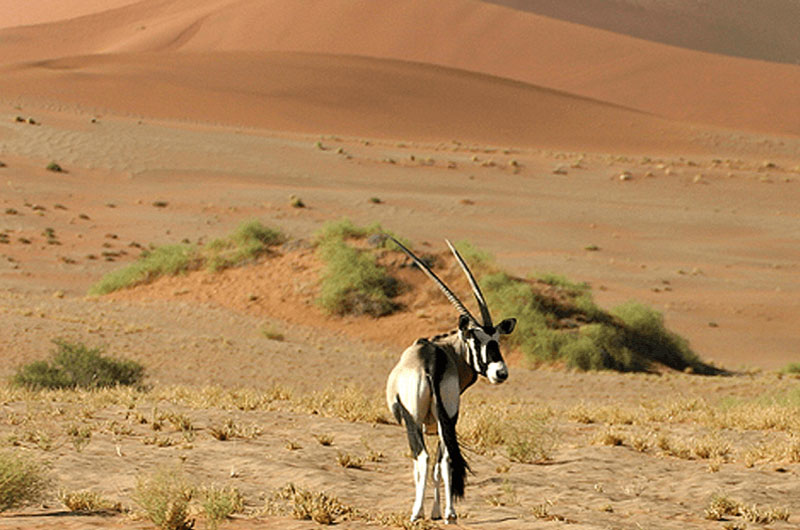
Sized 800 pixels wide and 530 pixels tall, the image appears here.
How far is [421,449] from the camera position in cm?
706

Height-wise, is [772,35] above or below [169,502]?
above

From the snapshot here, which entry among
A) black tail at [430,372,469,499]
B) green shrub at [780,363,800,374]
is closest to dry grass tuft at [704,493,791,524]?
black tail at [430,372,469,499]

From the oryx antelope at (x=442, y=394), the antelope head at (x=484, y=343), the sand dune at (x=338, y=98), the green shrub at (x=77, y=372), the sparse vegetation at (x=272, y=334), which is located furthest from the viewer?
the sand dune at (x=338, y=98)

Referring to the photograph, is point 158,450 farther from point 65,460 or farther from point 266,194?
point 266,194

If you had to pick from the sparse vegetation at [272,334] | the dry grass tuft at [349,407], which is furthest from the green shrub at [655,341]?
the dry grass tuft at [349,407]

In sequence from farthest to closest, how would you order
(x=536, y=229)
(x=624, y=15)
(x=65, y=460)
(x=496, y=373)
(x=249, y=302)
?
(x=624, y=15) < (x=536, y=229) < (x=249, y=302) < (x=65, y=460) < (x=496, y=373)

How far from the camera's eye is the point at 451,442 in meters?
7.04

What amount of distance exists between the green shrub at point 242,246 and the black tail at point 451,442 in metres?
21.3

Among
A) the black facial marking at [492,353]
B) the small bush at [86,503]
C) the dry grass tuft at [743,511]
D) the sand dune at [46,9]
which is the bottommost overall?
the dry grass tuft at [743,511]

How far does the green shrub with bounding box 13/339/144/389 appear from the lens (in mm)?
16422

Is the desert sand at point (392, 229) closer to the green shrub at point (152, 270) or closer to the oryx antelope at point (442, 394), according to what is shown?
the oryx antelope at point (442, 394)

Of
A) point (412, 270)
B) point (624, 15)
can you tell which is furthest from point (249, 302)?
point (624, 15)

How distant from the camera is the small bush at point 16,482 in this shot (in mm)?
7523

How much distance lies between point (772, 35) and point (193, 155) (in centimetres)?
12570
